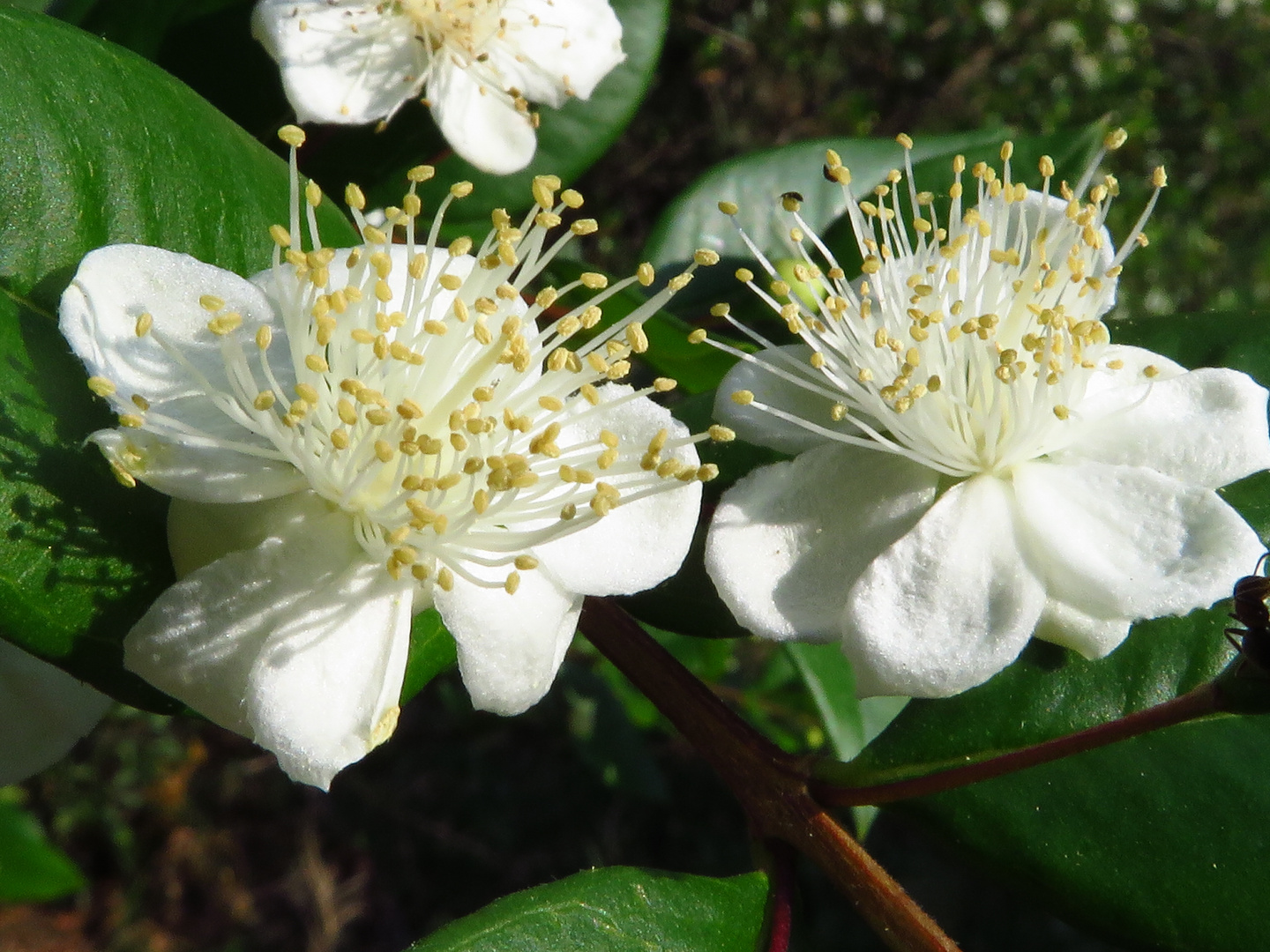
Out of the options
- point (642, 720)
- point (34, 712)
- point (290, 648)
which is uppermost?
point (290, 648)

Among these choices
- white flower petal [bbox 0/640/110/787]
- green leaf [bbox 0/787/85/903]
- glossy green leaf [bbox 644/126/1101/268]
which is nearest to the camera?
white flower petal [bbox 0/640/110/787]

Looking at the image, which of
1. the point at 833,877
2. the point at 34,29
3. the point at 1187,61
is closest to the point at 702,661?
the point at 833,877

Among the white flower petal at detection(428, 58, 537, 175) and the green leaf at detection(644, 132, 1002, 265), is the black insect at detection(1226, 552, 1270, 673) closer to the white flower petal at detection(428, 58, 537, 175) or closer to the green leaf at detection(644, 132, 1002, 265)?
the white flower petal at detection(428, 58, 537, 175)

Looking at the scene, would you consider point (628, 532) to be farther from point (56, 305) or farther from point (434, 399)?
point (56, 305)

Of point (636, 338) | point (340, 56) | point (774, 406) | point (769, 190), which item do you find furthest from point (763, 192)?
point (636, 338)

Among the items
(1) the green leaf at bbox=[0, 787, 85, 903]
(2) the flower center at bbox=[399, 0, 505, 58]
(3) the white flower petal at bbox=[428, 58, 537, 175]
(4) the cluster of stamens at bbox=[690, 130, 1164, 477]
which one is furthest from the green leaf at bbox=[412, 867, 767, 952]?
(1) the green leaf at bbox=[0, 787, 85, 903]

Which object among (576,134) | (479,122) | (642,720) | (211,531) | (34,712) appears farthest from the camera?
(642,720)

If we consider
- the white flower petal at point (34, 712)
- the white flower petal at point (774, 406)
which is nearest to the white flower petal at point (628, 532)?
the white flower petal at point (774, 406)
